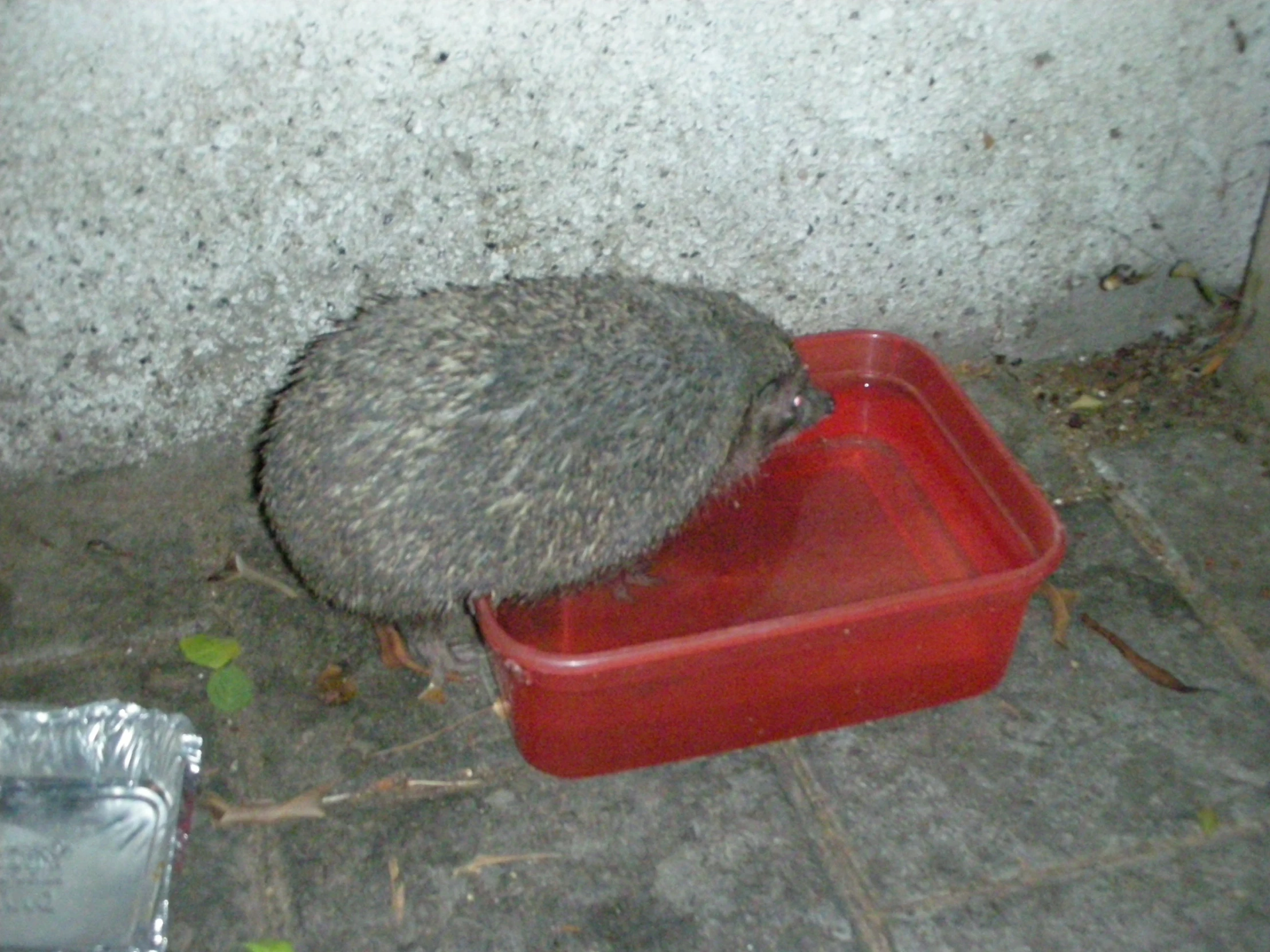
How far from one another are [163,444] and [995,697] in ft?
9.61

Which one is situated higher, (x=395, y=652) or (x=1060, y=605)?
(x=1060, y=605)

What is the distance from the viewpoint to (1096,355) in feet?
16.4

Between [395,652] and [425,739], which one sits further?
[395,652]

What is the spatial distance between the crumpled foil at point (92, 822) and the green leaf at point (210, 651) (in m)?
0.41

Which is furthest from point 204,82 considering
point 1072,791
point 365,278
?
point 1072,791

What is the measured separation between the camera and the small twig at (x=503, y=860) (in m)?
3.38

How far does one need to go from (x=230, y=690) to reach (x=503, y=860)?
108 cm

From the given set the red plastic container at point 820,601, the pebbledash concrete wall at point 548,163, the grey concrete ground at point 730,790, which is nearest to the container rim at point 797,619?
the red plastic container at point 820,601

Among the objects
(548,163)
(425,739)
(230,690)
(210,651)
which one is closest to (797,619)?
(425,739)

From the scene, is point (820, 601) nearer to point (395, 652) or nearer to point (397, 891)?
point (395, 652)

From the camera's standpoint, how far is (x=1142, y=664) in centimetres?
385

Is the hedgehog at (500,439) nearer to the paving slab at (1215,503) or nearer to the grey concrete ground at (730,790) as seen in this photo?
the grey concrete ground at (730,790)

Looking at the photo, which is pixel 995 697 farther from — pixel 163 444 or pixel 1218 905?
pixel 163 444

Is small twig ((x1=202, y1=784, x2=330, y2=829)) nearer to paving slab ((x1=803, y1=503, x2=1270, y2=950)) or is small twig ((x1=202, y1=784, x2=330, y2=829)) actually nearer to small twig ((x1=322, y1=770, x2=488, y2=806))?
small twig ((x1=322, y1=770, x2=488, y2=806))
